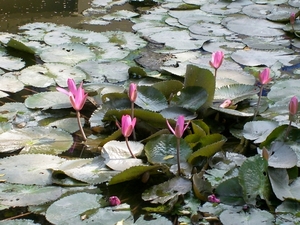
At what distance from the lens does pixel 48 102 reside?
1.76 m

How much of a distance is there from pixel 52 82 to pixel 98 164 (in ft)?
2.44

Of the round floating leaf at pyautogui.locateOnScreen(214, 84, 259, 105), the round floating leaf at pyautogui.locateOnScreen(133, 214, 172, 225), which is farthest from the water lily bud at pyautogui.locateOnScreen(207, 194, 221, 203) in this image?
the round floating leaf at pyautogui.locateOnScreen(214, 84, 259, 105)

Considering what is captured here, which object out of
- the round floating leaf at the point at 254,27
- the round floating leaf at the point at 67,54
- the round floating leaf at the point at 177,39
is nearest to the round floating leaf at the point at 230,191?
the round floating leaf at the point at 67,54

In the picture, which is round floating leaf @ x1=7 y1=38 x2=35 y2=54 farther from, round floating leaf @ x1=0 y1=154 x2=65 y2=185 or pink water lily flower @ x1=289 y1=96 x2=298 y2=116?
pink water lily flower @ x1=289 y1=96 x2=298 y2=116

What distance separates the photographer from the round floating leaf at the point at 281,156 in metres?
1.24

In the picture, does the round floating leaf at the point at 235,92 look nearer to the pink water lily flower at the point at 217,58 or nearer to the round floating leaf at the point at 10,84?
the pink water lily flower at the point at 217,58

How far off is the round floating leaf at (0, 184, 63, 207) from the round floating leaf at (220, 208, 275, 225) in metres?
0.45

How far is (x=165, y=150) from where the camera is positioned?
1360 millimetres

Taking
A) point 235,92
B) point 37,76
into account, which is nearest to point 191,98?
point 235,92

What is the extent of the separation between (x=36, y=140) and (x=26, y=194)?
310 mm

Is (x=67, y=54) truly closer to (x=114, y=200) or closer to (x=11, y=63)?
(x=11, y=63)

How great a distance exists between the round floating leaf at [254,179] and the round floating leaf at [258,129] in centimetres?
20

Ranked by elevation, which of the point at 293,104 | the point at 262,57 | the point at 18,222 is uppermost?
the point at 293,104

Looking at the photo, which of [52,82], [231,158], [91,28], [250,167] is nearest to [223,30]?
[91,28]
